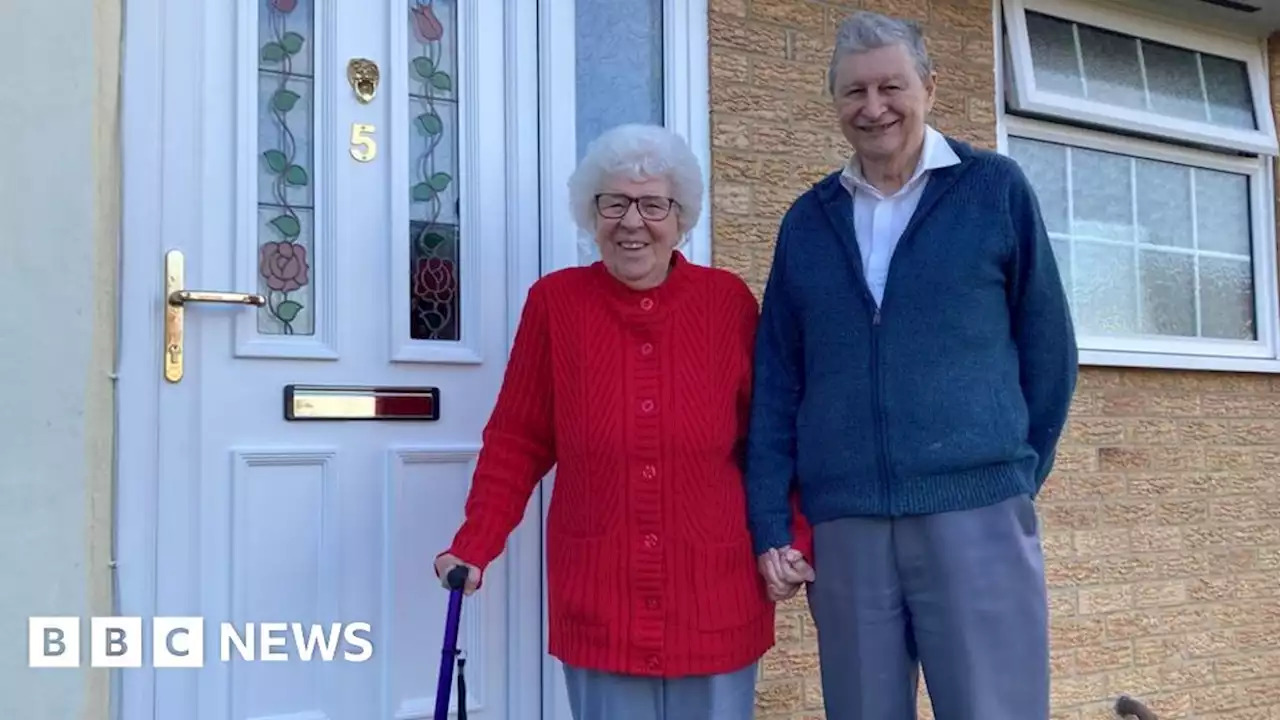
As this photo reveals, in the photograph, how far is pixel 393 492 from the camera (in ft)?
9.16

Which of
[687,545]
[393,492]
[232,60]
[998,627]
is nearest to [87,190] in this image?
[232,60]

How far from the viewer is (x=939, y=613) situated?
213 cm

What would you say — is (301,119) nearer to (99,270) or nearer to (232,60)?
(232,60)

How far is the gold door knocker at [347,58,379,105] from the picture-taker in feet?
9.27

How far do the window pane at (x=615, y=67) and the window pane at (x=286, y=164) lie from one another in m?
0.69

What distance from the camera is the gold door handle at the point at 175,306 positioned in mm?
2576

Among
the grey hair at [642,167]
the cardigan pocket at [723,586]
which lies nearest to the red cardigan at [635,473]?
the cardigan pocket at [723,586]

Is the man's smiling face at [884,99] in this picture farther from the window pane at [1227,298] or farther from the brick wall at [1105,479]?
the window pane at [1227,298]

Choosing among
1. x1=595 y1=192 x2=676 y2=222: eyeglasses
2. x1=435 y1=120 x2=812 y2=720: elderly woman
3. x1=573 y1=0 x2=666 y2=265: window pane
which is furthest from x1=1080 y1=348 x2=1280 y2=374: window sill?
x1=595 y1=192 x2=676 y2=222: eyeglasses

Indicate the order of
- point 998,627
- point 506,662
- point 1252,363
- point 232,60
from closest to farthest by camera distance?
point 998,627
point 232,60
point 506,662
point 1252,363

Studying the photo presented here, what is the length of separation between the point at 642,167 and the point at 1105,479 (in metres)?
2.31

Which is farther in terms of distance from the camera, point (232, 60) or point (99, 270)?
point (232, 60)

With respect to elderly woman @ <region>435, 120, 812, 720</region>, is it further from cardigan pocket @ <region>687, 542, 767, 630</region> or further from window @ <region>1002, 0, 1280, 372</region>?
window @ <region>1002, 0, 1280, 372</region>

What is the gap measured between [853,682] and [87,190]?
70.6 inches
